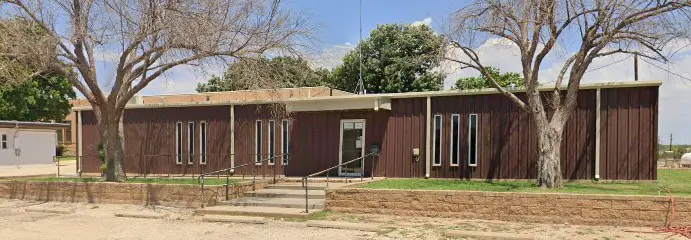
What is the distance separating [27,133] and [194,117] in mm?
19620

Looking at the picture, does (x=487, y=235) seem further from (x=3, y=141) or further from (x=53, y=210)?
(x=3, y=141)

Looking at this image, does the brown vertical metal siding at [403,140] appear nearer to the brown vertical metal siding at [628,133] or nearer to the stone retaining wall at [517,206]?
the stone retaining wall at [517,206]

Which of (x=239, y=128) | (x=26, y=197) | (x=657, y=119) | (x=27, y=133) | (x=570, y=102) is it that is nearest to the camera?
(x=570, y=102)

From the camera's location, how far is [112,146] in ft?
52.2

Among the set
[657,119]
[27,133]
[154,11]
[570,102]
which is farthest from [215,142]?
[27,133]

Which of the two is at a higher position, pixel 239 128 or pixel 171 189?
pixel 239 128

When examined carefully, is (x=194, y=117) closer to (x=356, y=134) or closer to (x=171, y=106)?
(x=171, y=106)

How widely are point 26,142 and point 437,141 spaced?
90.1 ft

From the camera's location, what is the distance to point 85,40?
14.3m

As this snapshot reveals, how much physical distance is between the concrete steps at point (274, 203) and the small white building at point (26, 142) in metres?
23.0

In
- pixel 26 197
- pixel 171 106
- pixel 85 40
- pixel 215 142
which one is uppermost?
pixel 85 40

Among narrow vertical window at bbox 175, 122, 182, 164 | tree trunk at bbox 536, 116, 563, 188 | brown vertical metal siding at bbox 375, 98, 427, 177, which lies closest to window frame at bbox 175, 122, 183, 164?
narrow vertical window at bbox 175, 122, 182, 164

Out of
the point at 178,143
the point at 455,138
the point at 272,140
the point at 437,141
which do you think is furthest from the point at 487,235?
the point at 178,143

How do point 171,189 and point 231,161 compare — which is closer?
point 171,189
